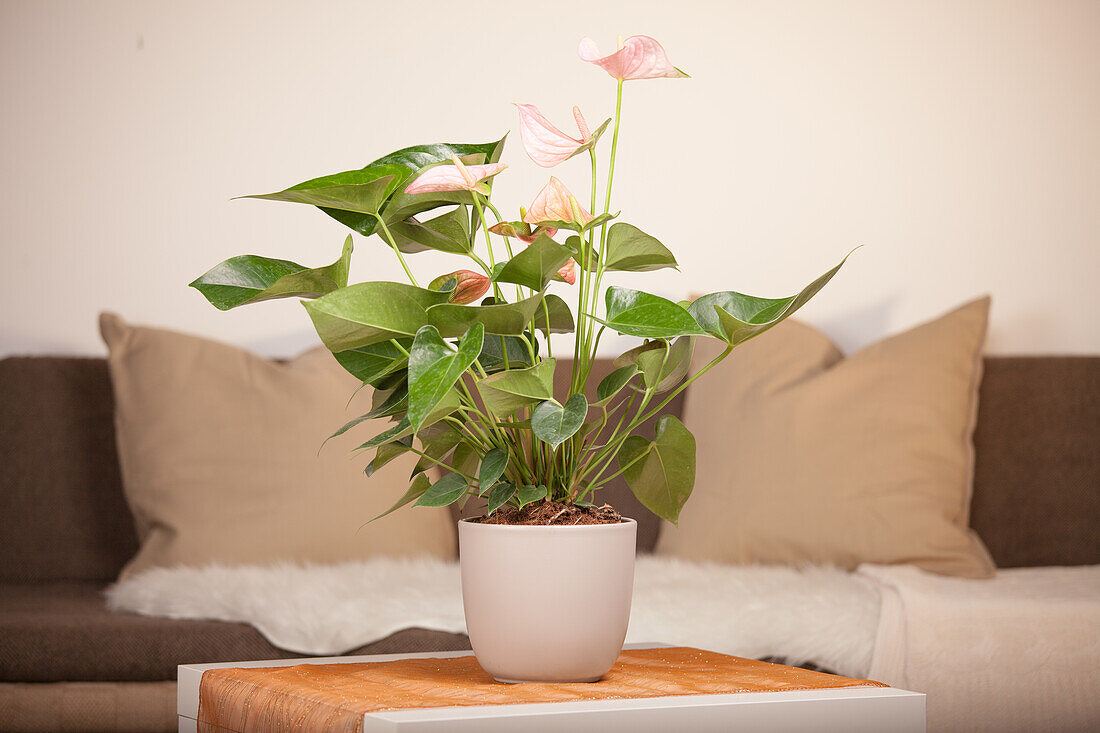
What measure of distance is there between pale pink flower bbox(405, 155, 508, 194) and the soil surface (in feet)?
0.84

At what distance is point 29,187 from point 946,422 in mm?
1924

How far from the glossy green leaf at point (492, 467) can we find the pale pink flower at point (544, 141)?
228 mm

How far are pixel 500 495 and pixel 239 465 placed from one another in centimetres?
120

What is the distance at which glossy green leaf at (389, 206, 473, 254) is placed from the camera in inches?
34.0

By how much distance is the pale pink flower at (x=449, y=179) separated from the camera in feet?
2.57

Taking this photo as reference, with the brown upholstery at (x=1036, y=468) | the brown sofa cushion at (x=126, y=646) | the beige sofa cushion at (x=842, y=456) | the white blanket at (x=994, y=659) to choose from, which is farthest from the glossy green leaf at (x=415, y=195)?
the brown upholstery at (x=1036, y=468)

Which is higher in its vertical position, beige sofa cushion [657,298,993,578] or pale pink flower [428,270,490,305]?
pale pink flower [428,270,490,305]

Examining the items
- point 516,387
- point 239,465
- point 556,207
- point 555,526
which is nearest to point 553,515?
point 555,526

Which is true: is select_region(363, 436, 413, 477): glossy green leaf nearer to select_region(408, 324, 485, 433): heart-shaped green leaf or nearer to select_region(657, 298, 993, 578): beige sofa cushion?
select_region(408, 324, 485, 433): heart-shaped green leaf

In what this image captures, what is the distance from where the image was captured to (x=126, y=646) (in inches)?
60.2

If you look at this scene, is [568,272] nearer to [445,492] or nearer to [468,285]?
[468,285]

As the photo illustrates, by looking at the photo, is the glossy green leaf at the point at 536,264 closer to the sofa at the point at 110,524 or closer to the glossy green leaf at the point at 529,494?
the glossy green leaf at the point at 529,494

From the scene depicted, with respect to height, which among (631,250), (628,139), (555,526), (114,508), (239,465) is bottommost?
(114,508)

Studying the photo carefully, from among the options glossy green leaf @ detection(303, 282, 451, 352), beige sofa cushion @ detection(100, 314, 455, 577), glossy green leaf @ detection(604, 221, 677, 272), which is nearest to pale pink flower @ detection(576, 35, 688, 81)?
glossy green leaf @ detection(604, 221, 677, 272)
